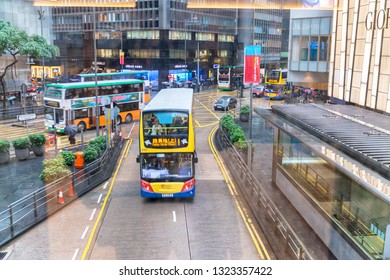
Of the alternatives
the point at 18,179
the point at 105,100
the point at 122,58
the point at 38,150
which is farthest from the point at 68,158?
the point at 122,58

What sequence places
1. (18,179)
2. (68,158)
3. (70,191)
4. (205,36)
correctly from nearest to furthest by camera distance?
(70,191)
(18,179)
(68,158)
(205,36)

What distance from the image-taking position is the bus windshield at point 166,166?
9.65 metres

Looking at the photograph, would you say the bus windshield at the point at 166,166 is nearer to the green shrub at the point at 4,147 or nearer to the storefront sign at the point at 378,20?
the green shrub at the point at 4,147

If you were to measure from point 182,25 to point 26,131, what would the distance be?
27.5 m

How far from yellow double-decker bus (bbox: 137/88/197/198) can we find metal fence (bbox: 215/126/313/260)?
1462 mm

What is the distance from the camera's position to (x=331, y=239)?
22.7 ft

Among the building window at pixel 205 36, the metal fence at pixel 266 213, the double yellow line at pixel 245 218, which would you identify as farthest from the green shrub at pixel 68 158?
the building window at pixel 205 36

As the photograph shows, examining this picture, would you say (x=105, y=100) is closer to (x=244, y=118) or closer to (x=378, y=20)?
(x=244, y=118)

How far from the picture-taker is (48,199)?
934 centimetres

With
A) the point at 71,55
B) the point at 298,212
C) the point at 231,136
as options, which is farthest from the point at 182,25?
the point at 298,212

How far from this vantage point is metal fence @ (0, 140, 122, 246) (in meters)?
7.68

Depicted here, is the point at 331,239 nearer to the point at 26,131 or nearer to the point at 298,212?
the point at 298,212

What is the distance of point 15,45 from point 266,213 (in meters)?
18.9

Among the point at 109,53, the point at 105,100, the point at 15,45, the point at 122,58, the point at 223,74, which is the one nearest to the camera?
the point at 105,100
